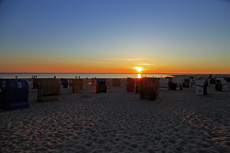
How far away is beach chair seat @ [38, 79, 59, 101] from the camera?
12.2 meters

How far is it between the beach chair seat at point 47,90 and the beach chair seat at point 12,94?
2.17 metres

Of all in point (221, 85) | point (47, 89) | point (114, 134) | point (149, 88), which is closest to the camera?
point (114, 134)

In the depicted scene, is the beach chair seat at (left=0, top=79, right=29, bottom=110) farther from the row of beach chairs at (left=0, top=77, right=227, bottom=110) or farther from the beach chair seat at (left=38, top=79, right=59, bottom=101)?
the beach chair seat at (left=38, top=79, right=59, bottom=101)

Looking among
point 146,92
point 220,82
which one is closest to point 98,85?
point 146,92

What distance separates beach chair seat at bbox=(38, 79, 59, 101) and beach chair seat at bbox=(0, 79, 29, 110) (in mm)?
2171

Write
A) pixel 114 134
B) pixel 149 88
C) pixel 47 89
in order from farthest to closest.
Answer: pixel 149 88 → pixel 47 89 → pixel 114 134

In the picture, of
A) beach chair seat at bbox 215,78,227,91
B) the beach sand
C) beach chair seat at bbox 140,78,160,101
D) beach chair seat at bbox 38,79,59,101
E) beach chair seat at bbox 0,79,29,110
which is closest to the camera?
the beach sand

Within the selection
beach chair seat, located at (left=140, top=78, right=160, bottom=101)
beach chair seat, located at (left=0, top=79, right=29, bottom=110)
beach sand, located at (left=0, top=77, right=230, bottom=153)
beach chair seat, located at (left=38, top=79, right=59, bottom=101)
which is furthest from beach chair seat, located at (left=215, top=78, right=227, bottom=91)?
beach chair seat, located at (left=0, top=79, right=29, bottom=110)

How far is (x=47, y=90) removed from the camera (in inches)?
502

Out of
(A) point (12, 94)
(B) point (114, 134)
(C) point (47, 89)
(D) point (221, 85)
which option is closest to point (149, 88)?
(C) point (47, 89)

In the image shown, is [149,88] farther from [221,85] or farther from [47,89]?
[221,85]

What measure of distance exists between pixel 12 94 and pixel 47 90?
342cm

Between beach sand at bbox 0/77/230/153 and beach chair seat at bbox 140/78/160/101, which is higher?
beach chair seat at bbox 140/78/160/101

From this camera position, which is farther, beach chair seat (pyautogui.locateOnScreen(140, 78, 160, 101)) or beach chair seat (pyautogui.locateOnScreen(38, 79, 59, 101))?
beach chair seat (pyautogui.locateOnScreen(140, 78, 160, 101))
